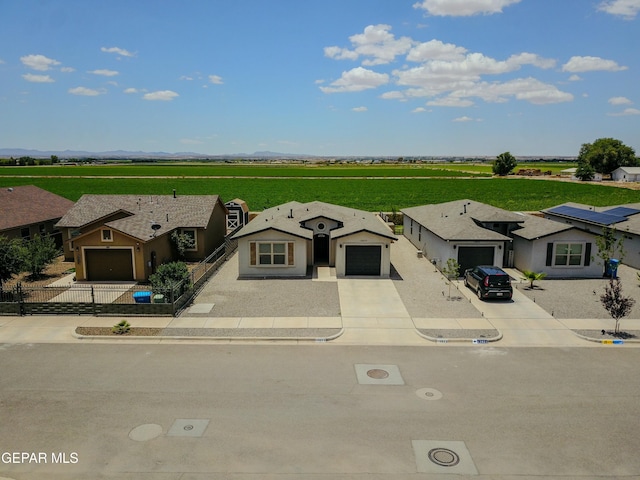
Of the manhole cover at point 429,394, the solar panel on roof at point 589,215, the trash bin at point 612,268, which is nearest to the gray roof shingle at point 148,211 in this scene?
the manhole cover at point 429,394

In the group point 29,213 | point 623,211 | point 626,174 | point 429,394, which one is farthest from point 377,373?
point 626,174

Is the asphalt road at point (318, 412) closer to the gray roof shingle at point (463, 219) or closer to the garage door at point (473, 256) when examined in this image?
the garage door at point (473, 256)

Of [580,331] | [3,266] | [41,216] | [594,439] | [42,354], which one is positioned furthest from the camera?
[41,216]

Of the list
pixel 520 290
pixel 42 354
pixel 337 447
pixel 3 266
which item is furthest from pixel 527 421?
pixel 3 266

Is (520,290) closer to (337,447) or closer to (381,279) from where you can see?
(381,279)

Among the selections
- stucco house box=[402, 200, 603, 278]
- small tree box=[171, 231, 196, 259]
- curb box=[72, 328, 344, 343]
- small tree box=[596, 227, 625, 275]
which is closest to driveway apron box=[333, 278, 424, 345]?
curb box=[72, 328, 344, 343]

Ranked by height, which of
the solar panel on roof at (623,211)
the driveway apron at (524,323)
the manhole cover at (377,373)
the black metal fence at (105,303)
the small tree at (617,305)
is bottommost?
the driveway apron at (524,323)

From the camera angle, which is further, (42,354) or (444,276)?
(444,276)
